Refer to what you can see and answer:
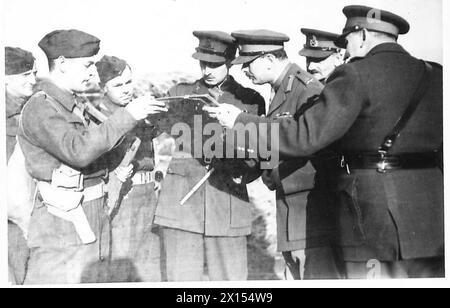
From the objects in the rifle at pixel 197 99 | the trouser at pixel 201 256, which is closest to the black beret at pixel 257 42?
the rifle at pixel 197 99

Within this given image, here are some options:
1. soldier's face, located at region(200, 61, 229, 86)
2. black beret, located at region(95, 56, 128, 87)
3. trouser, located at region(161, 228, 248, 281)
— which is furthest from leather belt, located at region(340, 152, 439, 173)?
black beret, located at region(95, 56, 128, 87)

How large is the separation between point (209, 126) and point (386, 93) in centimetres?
100

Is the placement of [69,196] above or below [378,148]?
below

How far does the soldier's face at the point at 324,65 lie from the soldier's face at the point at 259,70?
9.1 inches

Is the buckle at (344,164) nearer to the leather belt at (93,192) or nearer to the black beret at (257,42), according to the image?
the black beret at (257,42)

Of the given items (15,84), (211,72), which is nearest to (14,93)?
(15,84)

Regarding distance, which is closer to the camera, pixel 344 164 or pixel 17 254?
pixel 344 164

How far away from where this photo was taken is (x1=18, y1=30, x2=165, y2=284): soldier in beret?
4.57m

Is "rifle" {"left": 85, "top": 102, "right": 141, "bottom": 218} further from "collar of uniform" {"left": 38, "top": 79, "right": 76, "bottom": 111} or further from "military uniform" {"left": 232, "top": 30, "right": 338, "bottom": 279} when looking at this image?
"military uniform" {"left": 232, "top": 30, "right": 338, "bottom": 279}

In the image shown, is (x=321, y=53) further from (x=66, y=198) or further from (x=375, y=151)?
(x=66, y=198)

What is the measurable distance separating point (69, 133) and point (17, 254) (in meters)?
0.75

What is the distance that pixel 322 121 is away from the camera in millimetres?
4461

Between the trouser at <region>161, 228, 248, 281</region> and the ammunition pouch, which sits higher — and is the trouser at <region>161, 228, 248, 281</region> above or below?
below

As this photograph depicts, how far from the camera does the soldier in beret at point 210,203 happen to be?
15.1 ft
